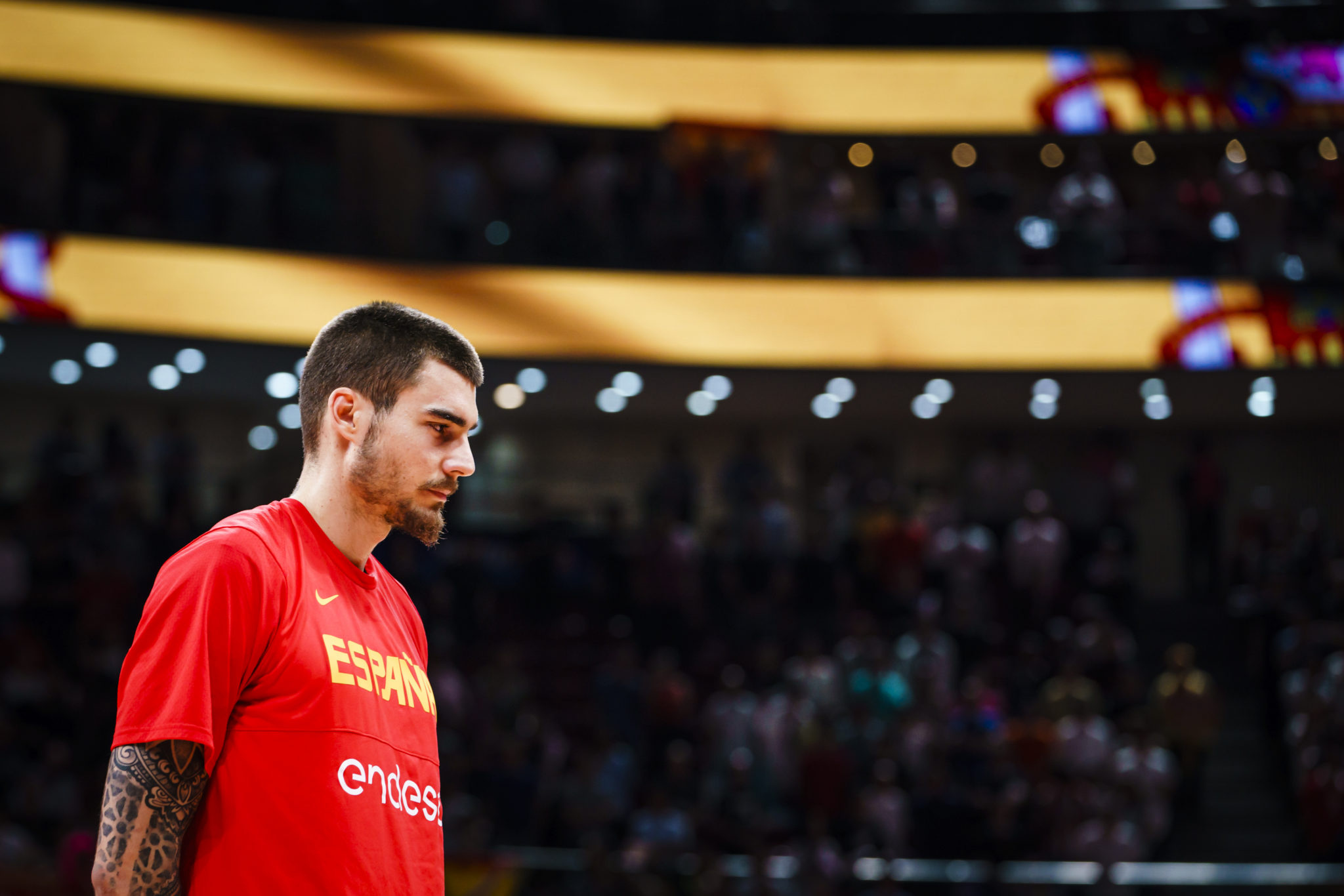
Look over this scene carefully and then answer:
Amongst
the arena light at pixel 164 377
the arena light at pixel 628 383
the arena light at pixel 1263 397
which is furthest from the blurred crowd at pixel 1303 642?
the arena light at pixel 164 377

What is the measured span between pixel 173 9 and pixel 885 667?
10585mm

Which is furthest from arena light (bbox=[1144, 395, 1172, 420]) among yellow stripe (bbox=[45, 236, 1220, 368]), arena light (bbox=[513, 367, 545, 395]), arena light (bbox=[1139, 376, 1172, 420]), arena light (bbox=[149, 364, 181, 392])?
arena light (bbox=[149, 364, 181, 392])

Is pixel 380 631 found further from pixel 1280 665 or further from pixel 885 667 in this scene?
pixel 1280 665

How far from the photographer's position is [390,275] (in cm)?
1350

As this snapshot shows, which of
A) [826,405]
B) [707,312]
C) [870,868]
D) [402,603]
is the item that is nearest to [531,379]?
[707,312]

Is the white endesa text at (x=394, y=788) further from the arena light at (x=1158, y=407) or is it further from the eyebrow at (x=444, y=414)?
the arena light at (x=1158, y=407)

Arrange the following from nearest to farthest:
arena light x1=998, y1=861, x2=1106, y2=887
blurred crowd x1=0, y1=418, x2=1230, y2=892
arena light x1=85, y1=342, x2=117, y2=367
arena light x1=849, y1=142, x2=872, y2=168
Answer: arena light x1=998, y1=861, x2=1106, y2=887 < blurred crowd x1=0, y1=418, x2=1230, y2=892 < arena light x1=85, y1=342, x2=117, y2=367 < arena light x1=849, y1=142, x2=872, y2=168

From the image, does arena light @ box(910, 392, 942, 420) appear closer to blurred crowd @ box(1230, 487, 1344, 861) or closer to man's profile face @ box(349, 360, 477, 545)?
blurred crowd @ box(1230, 487, 1344, 861)

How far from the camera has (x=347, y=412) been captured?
217 cm

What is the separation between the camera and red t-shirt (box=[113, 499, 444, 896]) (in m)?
1.86

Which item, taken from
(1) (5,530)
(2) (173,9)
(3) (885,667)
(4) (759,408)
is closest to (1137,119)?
(4) (759,408)

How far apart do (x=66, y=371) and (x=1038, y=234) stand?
1107cm

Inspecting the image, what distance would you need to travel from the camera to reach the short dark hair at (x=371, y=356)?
2.16m

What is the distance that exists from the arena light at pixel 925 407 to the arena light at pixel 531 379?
15.0 ft
